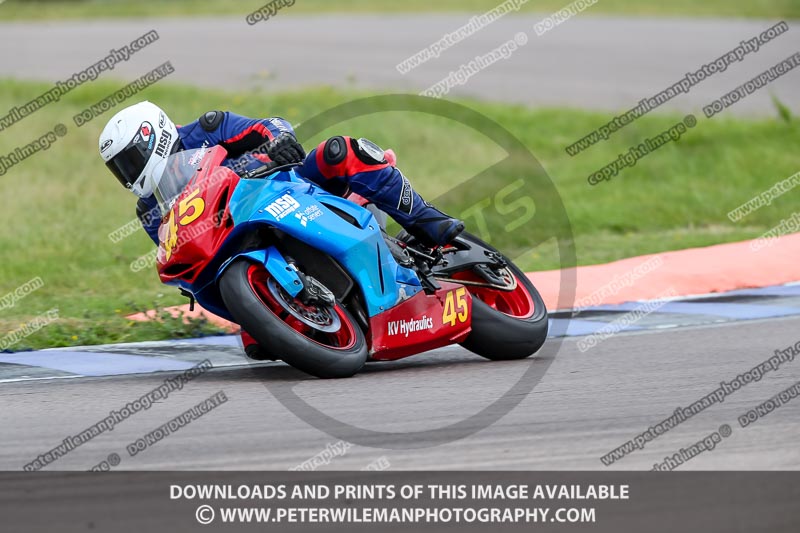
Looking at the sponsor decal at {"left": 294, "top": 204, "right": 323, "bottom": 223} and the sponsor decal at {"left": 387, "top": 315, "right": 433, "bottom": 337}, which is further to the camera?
the sponsor decal at {"left": 387, "top": 315, "right": 433, "bottom": 337}

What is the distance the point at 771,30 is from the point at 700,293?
52.3ft

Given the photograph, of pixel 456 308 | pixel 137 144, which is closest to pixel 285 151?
pixel 137 144

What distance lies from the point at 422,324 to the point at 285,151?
1.24 meters

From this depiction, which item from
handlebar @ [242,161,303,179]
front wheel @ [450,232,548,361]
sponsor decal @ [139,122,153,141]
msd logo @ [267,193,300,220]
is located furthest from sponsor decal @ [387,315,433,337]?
sponsor decal @ [139,122,153,141]

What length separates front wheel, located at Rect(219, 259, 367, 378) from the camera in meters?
5.71

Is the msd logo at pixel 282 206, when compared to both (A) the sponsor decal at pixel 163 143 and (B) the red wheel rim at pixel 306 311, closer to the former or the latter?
(B) the red wheel rim at pixel 306 311

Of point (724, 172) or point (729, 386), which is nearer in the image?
point (729, 386)

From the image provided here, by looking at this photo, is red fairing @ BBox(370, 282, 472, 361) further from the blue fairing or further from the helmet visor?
the helmet visor

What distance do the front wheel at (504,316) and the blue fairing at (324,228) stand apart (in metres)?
0.52

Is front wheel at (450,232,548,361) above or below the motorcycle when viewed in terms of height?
below

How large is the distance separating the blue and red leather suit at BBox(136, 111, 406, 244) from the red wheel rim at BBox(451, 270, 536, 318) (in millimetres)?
689

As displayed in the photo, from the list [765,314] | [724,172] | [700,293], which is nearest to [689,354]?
[765,314]

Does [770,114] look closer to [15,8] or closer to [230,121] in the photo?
[230,121]
